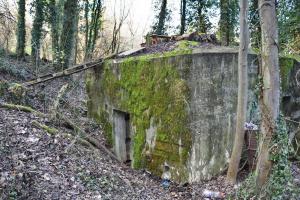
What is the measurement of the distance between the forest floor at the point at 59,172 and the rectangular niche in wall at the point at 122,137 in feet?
1.84

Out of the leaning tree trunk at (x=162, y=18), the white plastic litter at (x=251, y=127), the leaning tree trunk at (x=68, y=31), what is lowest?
the white plastic litter at (x=251, y=127)

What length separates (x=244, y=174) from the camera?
6.82 meters

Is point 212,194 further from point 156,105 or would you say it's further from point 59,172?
point 59,172

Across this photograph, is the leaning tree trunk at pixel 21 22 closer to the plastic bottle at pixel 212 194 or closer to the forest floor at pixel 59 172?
the forest floor at pixel 59 172

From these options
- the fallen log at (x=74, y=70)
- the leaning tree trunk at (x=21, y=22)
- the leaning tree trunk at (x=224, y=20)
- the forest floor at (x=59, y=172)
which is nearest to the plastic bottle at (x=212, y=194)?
the forest floor at (x=59, y=172)

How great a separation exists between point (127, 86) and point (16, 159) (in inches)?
143

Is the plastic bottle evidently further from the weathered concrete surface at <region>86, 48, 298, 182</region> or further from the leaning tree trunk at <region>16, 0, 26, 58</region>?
the leaning tree trunk at <region>16, 0, 26, 58</region>

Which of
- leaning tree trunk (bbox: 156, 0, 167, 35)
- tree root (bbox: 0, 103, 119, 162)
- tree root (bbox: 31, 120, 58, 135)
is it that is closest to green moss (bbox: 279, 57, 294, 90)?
tree root (bbox: 0, 103, 119, 162)

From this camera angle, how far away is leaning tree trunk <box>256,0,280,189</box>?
213 inches

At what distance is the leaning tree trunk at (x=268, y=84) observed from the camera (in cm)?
540

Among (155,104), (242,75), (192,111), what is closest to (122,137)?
(155,104)

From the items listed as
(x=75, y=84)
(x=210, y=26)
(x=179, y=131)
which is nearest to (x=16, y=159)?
(x=179, y=131)

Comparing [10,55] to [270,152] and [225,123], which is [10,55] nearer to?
[225,123]

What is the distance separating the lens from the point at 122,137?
8.56 metres
